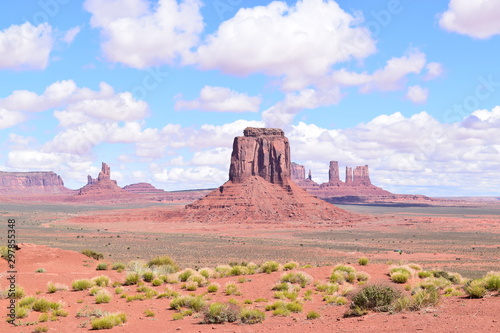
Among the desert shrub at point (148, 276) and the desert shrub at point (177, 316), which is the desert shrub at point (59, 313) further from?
the desert shrub at point (148, 276)

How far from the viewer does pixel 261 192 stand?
128 m

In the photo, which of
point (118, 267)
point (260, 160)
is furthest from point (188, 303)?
point (260, 160)

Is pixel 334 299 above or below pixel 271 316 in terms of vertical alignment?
above

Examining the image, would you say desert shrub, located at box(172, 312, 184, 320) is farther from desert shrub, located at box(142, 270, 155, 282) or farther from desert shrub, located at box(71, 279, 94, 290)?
desert shrub, located at box(142, 270, 155, 282)

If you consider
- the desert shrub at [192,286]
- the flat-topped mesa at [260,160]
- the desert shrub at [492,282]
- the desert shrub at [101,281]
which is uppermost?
the flat-topped mesa at [260,160]

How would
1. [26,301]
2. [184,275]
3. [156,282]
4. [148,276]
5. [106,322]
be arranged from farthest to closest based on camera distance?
[184,275] < [148,276] < [156,282] < [26,301] < [106,322]

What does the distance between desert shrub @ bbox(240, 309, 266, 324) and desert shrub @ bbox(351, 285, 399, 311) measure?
302cm

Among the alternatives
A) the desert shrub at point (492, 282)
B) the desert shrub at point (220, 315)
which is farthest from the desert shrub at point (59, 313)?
the desert shrub at point (492, 282)

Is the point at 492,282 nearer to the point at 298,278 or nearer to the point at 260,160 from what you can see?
the point at 298,278

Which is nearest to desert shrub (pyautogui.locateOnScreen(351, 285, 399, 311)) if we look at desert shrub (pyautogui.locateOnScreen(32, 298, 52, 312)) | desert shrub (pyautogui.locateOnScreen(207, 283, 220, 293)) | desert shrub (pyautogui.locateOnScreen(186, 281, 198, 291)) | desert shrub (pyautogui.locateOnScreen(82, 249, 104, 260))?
desert shrub (pyautogui.locateOnScreen(207, 283, 220, 293))

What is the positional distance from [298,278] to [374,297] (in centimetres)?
633

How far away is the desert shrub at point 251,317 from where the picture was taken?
15.7m

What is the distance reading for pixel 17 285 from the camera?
20875 millimetres

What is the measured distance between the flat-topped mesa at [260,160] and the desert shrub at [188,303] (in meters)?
114
